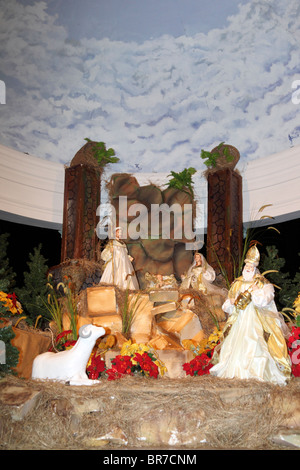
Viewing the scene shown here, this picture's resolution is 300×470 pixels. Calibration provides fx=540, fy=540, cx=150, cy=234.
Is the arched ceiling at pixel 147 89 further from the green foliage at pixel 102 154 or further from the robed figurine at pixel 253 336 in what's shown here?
the robed figurine at pixel 253 336

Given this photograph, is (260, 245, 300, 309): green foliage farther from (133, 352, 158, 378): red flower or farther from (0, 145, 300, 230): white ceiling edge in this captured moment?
(133, 352, 158, 378): red flower

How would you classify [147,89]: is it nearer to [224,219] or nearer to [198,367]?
[224,219]

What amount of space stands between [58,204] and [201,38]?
5239mm

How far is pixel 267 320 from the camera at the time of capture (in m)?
6.64

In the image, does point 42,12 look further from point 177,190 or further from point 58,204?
point 177,190

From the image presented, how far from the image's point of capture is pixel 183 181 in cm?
1173

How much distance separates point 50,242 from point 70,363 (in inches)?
280

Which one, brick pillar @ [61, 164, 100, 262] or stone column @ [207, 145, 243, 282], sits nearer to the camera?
stone column @ [207, 145, 243, 282]

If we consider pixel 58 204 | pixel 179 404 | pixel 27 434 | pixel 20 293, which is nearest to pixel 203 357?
pixel 179 404

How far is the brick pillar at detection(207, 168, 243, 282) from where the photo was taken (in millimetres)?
10711

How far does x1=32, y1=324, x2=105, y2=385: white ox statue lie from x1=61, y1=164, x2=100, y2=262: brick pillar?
4.52 meters
